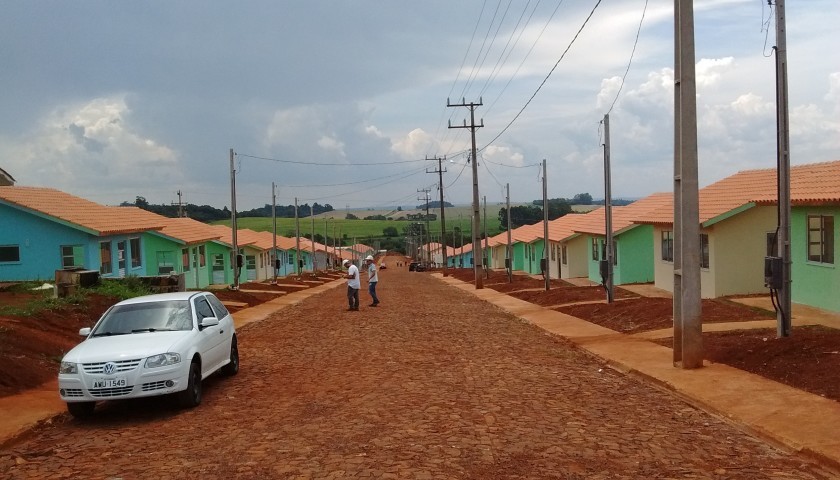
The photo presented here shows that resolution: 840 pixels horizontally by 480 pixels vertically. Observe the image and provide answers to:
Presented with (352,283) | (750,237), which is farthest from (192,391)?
(750,237)

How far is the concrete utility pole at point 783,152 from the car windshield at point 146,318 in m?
9.51

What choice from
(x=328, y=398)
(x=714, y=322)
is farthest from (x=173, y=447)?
(x=714, y=322)

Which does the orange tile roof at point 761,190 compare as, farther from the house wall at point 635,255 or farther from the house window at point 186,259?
the house window at point 186,259

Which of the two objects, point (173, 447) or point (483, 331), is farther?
point (483, 331)

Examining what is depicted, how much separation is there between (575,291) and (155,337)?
2316 cm

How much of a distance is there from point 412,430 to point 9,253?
2882cm

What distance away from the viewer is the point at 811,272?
819 inches

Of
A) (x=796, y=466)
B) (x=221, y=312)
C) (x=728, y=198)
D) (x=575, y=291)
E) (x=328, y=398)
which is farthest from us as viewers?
(x=575, y=291)

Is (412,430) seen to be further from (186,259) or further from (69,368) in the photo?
(186,259)

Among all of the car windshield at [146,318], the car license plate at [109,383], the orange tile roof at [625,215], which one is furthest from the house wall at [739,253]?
the car license plate at [109,383]

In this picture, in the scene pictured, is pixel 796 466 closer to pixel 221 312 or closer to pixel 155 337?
pixel 155 337

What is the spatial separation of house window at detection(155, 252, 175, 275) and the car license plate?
34.0 m

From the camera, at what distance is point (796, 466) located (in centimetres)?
→ 752

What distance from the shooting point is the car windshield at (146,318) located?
1170cm
